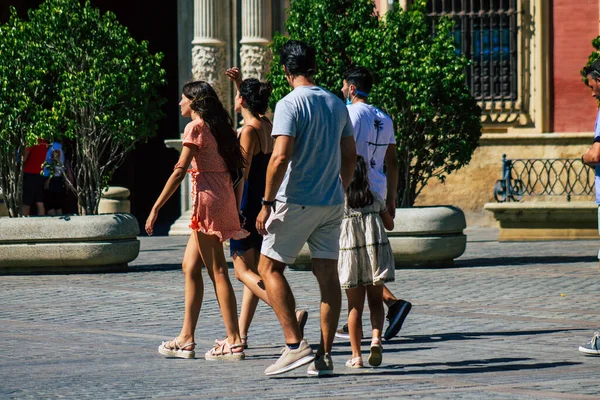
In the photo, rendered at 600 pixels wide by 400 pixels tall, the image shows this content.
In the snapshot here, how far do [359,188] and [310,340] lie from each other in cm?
131

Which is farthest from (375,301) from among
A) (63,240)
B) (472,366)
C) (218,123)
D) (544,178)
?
(544,178)

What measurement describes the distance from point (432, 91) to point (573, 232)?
211 inches

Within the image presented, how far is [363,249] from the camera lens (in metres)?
8.69

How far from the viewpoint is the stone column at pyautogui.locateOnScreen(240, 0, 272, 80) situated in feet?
71.6

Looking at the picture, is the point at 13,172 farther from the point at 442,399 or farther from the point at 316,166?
the point at 442,399

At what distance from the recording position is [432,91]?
15461 mm

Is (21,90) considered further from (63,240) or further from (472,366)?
(472,366)

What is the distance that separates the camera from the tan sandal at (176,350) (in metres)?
8.66

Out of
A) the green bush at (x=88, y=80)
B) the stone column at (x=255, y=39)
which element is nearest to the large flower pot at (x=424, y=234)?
the green bush at (x=88, y=80)

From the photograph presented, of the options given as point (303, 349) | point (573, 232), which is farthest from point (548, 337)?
point (573, 232)

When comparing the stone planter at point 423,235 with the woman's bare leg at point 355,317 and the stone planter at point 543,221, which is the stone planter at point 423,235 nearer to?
the stone planter at point 543,221

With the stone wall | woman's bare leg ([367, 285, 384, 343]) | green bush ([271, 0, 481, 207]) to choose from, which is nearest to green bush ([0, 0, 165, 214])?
green bush ([271, 0, 481, 207])

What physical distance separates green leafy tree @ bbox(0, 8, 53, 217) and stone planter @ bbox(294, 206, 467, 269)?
325cm

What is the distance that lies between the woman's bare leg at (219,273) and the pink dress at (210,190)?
0.08 meters
